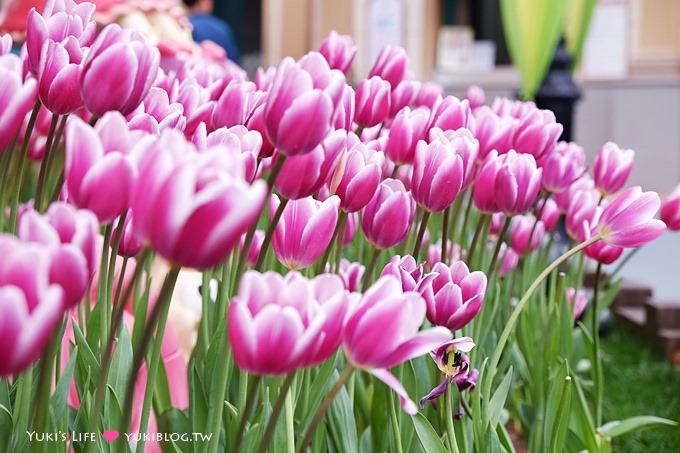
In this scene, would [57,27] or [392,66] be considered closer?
[57,27]

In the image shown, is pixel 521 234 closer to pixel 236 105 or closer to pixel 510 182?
pixel 510 182

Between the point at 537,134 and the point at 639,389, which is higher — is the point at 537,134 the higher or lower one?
the higher one

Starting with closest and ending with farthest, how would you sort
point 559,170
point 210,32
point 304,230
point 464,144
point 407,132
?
point 304,230
point 464,144
point 407,132
point 559,170
point 210,32

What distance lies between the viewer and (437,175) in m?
0.52

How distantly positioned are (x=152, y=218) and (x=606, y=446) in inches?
23.3

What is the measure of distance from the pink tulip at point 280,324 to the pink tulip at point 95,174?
55 mm

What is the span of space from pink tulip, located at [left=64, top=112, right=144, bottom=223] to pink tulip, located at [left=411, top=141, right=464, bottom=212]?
0.82ft

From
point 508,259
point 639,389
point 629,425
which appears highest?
point 508,259

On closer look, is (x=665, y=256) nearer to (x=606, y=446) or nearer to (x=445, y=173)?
(x=606, y=446)

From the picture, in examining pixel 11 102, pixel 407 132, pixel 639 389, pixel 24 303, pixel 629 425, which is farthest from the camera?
pixel 639 389

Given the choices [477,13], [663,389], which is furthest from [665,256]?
[477,13]

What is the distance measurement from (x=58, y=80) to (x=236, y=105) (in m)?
0.13

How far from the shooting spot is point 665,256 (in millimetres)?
4188

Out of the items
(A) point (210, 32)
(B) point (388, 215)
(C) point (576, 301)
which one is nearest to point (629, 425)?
(C) point (576, 301)
